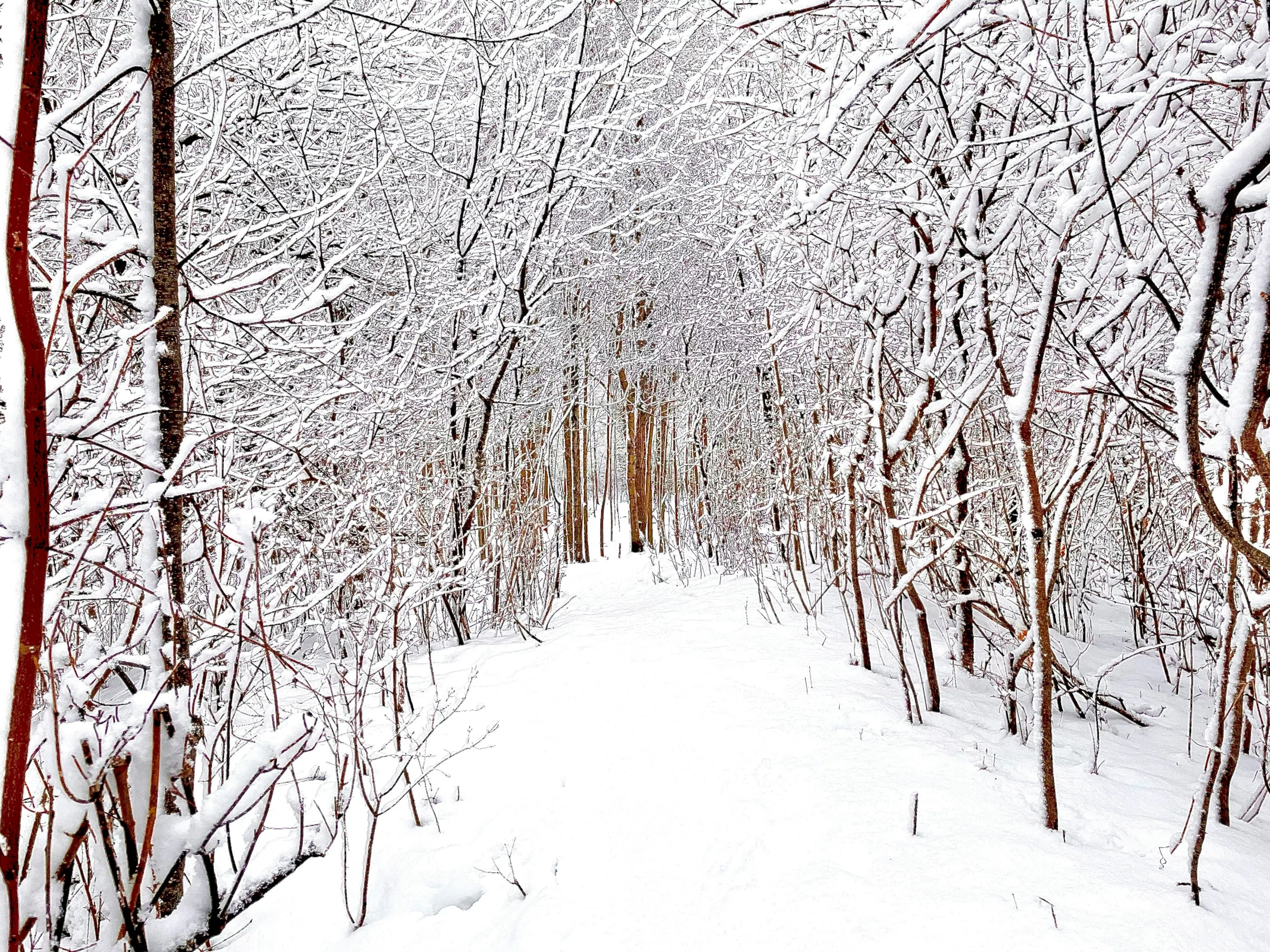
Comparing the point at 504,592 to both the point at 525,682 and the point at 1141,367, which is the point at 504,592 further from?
the point at 1141,367

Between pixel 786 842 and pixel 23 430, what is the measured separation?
197cm

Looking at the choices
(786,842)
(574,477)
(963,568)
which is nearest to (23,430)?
(786,842)

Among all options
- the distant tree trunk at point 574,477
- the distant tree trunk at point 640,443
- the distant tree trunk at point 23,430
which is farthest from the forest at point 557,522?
the distant tree trunk at point 640,443

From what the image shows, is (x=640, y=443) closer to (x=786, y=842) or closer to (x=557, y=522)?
(x=557, y=522)

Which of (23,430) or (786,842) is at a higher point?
(23,430)

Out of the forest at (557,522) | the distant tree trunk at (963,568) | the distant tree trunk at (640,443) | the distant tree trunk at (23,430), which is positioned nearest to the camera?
the distant tree trunk at (23,430)

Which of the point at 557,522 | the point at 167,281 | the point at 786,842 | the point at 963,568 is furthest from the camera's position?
the point at 557,522

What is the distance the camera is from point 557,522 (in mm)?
5719

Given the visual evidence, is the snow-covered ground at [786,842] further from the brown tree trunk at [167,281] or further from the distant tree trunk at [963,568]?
the brown tree trunk at [167,281]

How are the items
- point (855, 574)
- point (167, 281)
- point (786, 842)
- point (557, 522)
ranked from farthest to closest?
point (557, 522) → point (855, 574) → point (786, 842) → point (167, 281)

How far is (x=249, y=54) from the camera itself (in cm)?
368

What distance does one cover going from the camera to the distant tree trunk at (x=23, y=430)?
0.56m

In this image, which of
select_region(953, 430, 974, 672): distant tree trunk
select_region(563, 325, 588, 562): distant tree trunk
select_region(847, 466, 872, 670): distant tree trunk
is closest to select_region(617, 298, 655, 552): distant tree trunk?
select_region(563, 325, 588, 562): distant tree trunk

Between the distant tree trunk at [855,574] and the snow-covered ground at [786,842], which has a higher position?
the distant tree trunk at [855,574]
